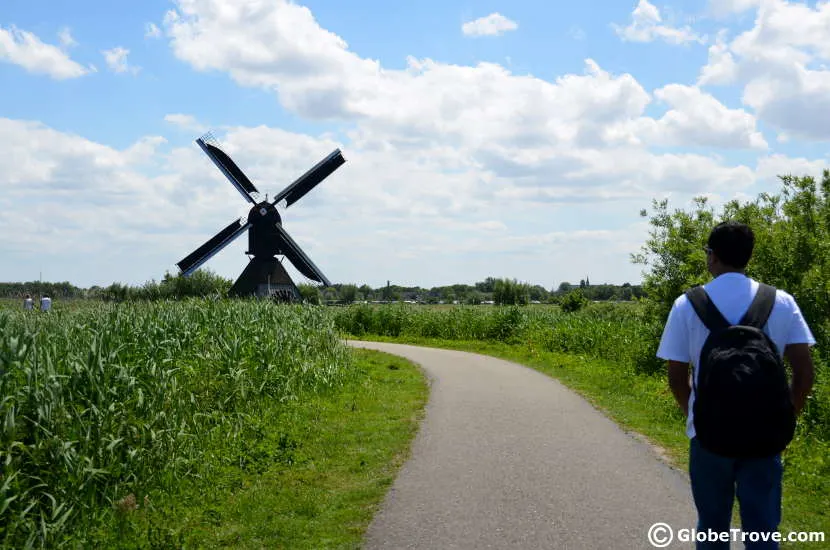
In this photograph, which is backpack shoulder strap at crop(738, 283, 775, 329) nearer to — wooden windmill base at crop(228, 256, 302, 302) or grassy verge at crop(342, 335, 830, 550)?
grassy verge at crop(342, 335, 830, 550)

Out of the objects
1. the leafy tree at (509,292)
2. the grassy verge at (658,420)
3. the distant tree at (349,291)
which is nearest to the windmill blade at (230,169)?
the grassy verge at (658,420)

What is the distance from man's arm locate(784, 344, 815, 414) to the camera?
3.88 m

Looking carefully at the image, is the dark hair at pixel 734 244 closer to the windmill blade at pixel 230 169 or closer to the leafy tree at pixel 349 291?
the windmill blade at pixel 230 169

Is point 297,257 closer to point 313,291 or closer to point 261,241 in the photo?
point 261,241

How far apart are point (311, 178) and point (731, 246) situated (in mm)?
39048

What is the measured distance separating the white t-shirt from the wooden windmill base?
35.8 meters

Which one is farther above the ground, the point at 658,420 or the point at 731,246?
the point at 731,246

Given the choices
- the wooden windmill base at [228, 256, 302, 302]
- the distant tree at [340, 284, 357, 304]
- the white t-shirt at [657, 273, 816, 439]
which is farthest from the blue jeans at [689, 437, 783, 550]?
the distant tree at [340, 284, 357, 304]

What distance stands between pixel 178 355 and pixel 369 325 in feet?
82.6

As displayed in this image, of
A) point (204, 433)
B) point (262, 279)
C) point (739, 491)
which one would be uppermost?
point (262, 279)

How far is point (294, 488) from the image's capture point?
757 centimetres

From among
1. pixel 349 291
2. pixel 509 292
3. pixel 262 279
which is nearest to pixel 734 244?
pixel 262 279

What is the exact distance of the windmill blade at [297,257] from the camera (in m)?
40.1

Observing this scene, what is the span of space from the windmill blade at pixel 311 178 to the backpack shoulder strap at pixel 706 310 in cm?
3790
